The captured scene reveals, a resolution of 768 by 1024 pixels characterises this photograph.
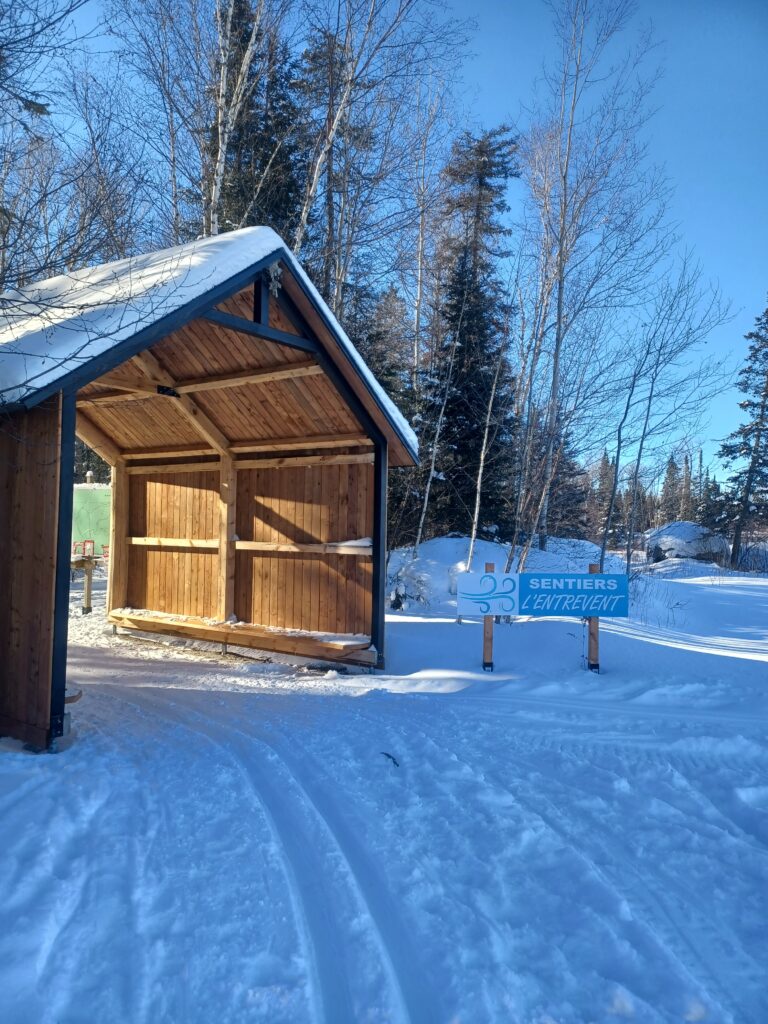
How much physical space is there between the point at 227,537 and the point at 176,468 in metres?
1.71

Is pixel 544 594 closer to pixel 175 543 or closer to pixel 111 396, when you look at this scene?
pixel 175 543

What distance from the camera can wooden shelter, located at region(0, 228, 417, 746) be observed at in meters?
5.25

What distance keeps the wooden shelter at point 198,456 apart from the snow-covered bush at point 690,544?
945 inches

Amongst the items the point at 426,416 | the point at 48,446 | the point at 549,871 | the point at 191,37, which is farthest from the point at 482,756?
the point at 191,37

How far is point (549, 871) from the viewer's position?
348 cm

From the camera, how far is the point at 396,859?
359 cm

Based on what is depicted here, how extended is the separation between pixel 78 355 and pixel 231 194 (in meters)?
10.9

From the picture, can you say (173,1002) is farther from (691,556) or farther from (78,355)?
→ (691,556)

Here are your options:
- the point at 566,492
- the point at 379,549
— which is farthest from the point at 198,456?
the point at 566,492

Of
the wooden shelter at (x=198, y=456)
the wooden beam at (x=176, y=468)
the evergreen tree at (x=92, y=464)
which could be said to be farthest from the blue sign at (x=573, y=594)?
the evergreen tree at (x=92, y=464)

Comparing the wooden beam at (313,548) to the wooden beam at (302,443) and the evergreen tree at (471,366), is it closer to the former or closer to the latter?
the wooden beam at (302,443)

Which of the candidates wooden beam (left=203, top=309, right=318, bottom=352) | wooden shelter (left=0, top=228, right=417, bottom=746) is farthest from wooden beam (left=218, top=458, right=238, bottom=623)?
wooden beam (left=203, top=309, right=318, bottom=352)

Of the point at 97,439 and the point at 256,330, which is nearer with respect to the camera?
the point at 256,330

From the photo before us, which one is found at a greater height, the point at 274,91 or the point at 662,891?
the point at 274,91
